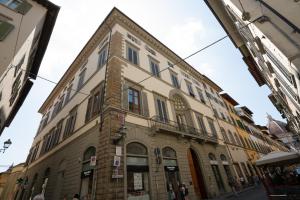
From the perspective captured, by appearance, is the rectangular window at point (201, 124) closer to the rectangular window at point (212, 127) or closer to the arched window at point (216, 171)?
the rectangular window at point (212, 127)

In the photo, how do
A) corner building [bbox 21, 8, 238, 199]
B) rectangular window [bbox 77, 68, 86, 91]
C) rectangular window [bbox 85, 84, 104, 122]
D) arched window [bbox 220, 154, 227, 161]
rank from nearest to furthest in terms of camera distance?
corner building [bbox 21, 8, 238, 199] < rectangular window [bbox 85, 84, 104, 122] < rectangular window [bbox 77, 68, 86, 91] < arched window [bbox 220, 154, 227, 161]

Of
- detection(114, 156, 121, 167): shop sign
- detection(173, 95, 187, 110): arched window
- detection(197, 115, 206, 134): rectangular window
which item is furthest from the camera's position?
detection(197, 115, 206, 134): rectangular window

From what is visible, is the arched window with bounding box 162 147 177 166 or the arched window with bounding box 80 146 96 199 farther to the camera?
the arched window with bounding box 162 147 177 166

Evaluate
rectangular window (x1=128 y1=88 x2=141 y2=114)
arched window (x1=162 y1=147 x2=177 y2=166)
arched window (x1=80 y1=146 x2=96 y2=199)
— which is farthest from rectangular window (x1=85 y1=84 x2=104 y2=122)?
arched window (x1=162 y1=147 x2=177 y2=166)

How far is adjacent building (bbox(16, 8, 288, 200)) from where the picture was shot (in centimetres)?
884

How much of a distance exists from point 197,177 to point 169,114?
18.4ft

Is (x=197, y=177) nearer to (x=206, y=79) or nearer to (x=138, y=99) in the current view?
(x=138, y=99)

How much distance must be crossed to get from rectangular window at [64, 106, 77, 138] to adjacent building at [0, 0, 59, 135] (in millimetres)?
4385

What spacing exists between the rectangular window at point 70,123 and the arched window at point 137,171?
6.76m

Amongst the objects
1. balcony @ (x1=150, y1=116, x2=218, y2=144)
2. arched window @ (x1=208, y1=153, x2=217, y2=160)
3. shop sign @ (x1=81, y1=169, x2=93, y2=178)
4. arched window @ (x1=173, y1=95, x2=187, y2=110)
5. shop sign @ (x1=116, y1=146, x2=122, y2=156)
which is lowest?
shop sign @ (x1=81, y1=169, x2=93, y2=178)

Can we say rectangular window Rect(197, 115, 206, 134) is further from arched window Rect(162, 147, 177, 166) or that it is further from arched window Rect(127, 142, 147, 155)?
arched window Rect(127, 142, 147, 155)

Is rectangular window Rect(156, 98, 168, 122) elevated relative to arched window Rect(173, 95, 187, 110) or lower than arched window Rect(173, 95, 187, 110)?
lower

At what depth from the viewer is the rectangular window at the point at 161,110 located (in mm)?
12749

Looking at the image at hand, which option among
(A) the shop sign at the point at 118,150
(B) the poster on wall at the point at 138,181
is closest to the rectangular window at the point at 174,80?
(A) the shop sign at the point at 118,150
